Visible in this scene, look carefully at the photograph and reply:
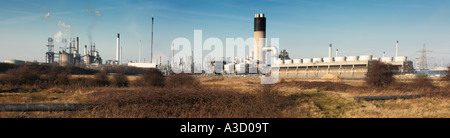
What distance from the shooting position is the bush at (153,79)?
28125 millimetres

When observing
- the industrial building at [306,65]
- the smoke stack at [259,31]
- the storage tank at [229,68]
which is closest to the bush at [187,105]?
the industrial building at [306,65]

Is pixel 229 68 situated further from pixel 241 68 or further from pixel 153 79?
pixel 153 79

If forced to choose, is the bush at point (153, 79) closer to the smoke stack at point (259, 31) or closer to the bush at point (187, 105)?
the bush at point (187, 105)

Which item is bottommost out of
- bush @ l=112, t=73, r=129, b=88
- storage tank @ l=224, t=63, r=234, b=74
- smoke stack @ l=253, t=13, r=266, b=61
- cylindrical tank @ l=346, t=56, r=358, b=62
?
bush @ l=112, t=73, r=129, b=88

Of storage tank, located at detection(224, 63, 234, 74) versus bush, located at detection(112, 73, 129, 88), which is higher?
storage tank, located at detection(224, 63, 234, 74)

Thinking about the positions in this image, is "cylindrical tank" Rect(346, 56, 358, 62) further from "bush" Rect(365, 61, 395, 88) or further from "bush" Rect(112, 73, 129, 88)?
"bush" Rect(112, 73, 129, 88)

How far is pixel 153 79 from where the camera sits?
28.0 meters

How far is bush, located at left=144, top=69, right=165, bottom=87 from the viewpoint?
1107 inches

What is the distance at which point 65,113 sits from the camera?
32.8 ft

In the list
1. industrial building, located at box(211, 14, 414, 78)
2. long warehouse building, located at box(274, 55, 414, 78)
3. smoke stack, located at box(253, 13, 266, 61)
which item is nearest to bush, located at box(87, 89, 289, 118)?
long warehouse building, located at box(274, 55, 414, 78)

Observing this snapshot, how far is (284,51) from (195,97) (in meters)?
98.5

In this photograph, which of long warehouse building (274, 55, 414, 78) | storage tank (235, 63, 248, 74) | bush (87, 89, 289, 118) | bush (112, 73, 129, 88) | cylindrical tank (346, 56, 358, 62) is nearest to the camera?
bush (87, 89, 289, 118)
